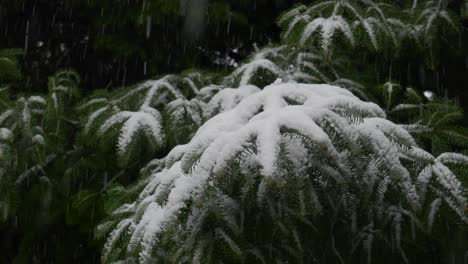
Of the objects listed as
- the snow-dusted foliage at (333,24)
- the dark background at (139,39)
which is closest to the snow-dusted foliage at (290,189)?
the snow-dusted foliage at (333,24)

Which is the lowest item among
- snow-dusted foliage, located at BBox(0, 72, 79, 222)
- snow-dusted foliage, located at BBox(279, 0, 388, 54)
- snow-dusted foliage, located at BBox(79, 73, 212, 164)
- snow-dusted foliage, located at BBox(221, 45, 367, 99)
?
snow-dusted foliage, located at BBox(0, 72, 79, 222)

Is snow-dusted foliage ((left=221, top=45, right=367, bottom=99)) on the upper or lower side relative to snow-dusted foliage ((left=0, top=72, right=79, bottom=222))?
upper

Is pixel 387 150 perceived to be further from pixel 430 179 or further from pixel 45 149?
pixel 45 149

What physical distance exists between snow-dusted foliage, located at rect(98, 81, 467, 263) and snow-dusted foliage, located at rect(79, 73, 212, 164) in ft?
1.64

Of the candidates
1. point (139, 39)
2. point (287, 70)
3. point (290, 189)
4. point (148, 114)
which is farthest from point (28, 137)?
point (290, 189)

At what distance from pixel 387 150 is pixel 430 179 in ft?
1.12

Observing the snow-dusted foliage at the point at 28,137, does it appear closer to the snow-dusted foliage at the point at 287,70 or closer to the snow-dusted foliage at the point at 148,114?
the snow-dusted foliage at the point at 148,114

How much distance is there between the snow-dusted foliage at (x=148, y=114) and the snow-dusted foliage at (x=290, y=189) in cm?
50

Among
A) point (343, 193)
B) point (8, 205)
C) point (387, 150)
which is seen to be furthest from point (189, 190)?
point (8, 205)

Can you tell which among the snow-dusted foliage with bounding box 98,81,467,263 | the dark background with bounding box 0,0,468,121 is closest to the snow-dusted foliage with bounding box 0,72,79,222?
the snow-dusted foliage with bounding box 98,81,467,263

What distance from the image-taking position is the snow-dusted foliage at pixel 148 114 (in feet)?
8.89

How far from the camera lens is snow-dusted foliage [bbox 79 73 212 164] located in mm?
2711

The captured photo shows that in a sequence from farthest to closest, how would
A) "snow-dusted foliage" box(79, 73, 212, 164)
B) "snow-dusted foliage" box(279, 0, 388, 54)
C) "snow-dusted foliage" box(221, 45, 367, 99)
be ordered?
"snow-dusted foliage" box(221, 45, 367, 99)
"snow-dusted foliage" box(279, 0, 388, 54)
"snow-dusted foliage" box(79, 73, 212, 164)

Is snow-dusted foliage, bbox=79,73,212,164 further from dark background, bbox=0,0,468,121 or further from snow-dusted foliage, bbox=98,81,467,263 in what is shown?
dark background, bbox=0,0,468,121
